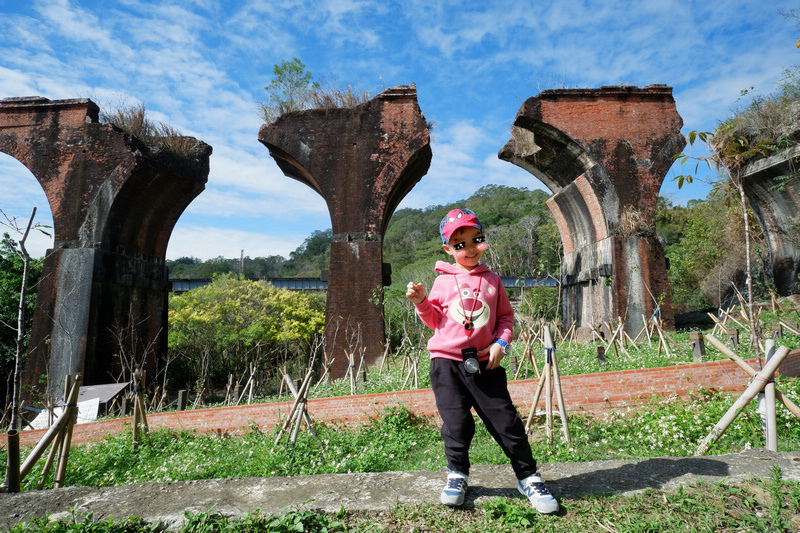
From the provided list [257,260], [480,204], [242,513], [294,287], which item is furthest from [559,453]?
[257,260]

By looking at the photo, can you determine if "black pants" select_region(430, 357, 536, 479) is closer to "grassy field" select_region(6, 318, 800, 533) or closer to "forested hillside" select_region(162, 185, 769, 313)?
"grassy field" select_region(6, 318, 800, 533)

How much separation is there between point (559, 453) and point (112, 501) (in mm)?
3575

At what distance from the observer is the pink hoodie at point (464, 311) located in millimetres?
2799

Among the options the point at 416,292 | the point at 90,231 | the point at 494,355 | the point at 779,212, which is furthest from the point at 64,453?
the point at 779,212

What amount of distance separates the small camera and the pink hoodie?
7 cm

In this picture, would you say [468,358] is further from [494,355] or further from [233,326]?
[233,326]

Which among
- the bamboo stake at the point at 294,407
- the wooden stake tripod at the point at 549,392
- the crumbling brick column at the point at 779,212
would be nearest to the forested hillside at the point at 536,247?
the crumbling brick column at the point at 779,212

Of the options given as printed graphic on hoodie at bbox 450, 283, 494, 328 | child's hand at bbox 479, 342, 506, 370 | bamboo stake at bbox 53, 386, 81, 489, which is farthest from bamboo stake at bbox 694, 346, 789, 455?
bamboo stake at bbox 53, 386, 81, 489

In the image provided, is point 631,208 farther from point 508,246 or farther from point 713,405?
point 508,246

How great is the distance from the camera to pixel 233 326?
19.4 meters

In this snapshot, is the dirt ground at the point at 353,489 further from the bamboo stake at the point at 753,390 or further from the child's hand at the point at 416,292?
the child's hand at the point at 416,292

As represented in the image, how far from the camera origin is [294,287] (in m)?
29.3

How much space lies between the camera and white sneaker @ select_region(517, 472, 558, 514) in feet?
7.61

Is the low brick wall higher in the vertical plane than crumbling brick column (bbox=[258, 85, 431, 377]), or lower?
lower
